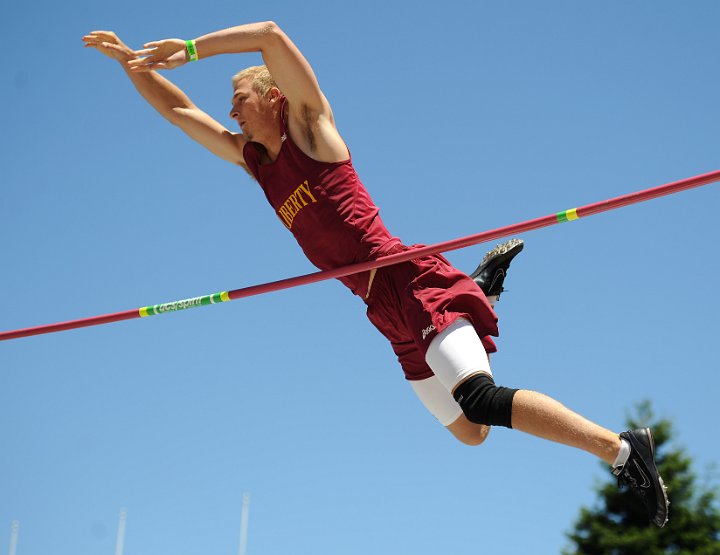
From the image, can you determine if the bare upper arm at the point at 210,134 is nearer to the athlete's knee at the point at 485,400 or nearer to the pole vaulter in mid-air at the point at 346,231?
the pole vaulter in mid-air at the point at 346,231

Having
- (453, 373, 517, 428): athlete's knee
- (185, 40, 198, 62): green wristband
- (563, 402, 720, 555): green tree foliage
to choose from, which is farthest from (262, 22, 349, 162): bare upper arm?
(563, 402, 720, 555): green tree foliage

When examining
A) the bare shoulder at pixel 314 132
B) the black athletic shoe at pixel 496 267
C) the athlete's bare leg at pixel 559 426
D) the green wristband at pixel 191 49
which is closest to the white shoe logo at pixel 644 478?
the athlete's bare leg at pixel 559 426

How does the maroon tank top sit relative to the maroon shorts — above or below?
above

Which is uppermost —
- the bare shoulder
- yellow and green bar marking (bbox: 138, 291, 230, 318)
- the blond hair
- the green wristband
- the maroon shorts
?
the blond hair

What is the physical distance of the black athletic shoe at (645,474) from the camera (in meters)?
4.55

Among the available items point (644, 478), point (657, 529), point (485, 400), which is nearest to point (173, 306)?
point (485, 400)

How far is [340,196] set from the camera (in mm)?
5418

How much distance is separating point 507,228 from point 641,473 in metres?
1.37

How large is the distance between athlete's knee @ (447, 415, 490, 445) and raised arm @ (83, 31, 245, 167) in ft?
6.23

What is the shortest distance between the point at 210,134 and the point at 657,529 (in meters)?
15.1

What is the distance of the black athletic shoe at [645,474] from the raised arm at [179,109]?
2713 millimetres

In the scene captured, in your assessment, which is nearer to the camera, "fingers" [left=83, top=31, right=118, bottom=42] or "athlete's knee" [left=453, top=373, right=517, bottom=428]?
"athlete's knee" [left=453, top=373, right=517, bottom=428]

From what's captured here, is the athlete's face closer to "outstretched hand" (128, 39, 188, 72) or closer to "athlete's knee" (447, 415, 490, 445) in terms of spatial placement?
"outstretched hand" (128, 39, 188, 72)

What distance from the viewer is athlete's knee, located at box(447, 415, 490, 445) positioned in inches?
217
